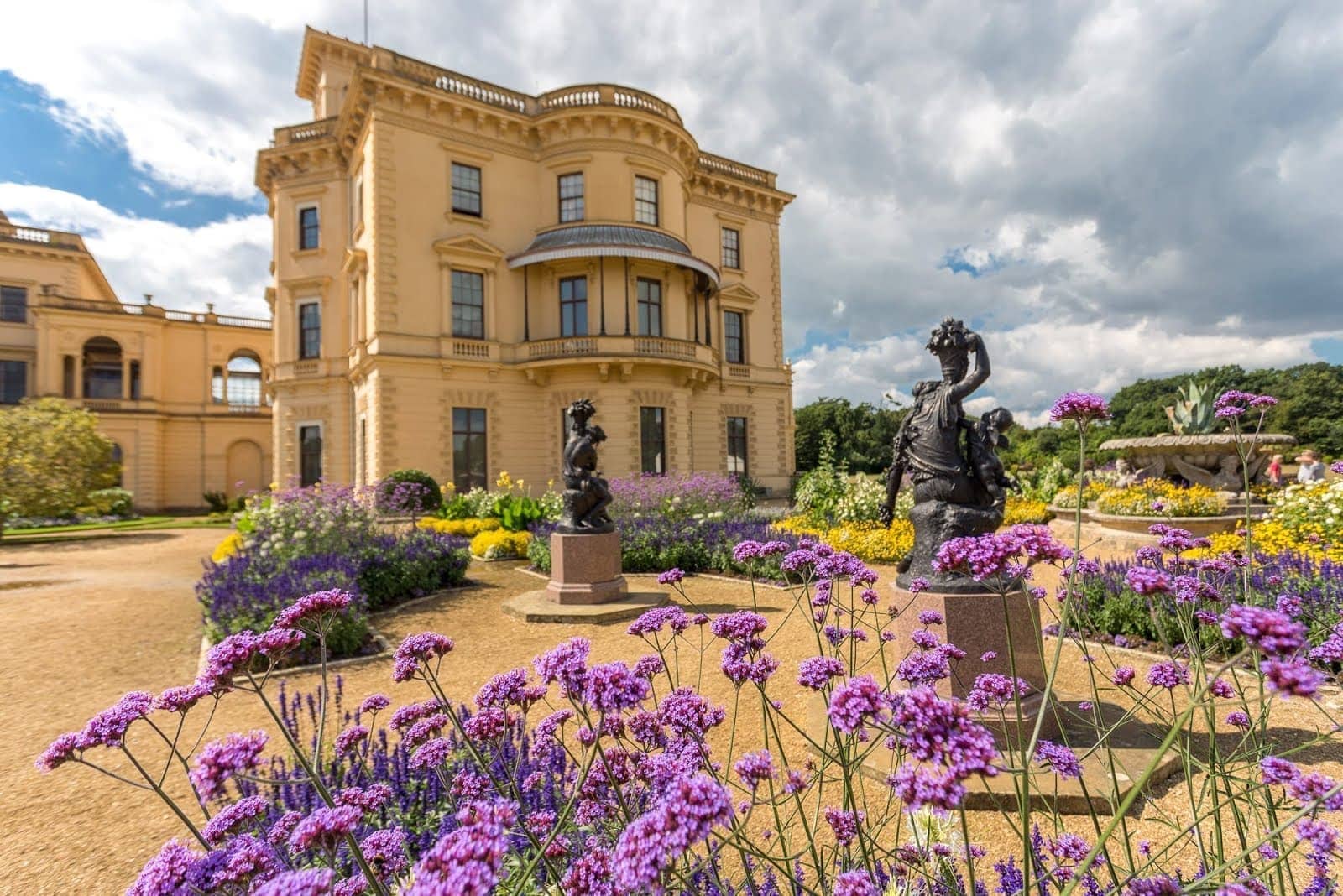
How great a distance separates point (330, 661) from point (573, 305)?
16.1 metres

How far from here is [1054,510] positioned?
13.7m

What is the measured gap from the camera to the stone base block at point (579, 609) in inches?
277

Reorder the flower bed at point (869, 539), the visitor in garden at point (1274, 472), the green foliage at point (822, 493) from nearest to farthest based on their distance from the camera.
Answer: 1. the flower bed at point (869, 539)
2. the visitor in garden at point (1274, 472)
3. the green foliage at point (822, 493)

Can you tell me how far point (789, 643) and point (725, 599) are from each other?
2062 millimetres

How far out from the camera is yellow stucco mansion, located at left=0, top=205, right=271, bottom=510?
3039 cm

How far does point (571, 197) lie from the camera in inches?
811

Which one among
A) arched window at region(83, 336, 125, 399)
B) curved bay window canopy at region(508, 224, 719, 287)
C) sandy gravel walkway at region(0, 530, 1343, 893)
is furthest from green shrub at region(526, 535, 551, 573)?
arched window at region(83, 336, 125, 399)

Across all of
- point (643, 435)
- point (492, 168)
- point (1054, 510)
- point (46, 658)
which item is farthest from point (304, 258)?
point (1054, 510)

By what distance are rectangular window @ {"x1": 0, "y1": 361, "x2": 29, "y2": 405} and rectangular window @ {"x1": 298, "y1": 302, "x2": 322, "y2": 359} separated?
71.9ft

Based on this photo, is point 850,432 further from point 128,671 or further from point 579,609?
point 128,671

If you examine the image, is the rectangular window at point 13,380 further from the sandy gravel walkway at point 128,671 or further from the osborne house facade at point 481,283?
the sandy gravel walkway at point 128,671

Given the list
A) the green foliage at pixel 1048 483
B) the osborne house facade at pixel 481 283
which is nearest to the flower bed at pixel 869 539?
the green foliage at pixel 1048 483

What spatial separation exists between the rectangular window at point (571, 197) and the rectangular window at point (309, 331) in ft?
32.8

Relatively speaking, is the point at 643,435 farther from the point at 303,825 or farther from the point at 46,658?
the point at 303,825
